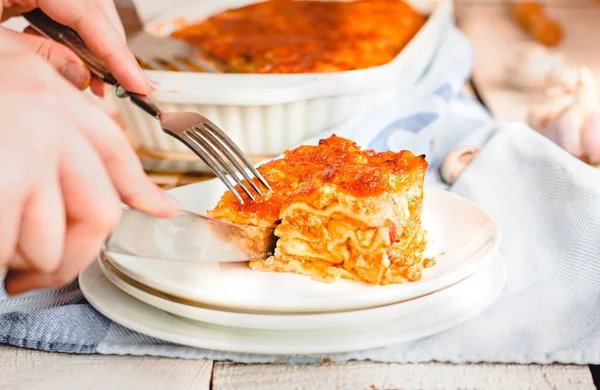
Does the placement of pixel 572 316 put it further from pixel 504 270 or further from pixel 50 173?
pixel 50 173

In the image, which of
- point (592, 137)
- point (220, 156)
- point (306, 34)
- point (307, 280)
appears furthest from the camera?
point (306, 34)

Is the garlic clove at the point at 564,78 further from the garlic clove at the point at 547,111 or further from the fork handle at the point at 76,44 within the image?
the fork handle at the point at 76,44

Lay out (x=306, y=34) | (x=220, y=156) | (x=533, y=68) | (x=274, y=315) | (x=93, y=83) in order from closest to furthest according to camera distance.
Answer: (x=274, y=315), (x=220, y=156), (x=93, y=83), (x=306, y=34), (x=533, y=68)

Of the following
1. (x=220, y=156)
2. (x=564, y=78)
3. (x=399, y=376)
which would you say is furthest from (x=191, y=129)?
(x=564, y=78)

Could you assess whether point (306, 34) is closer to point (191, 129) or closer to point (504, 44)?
point (191, 129)

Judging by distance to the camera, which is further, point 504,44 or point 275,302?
point 504,44

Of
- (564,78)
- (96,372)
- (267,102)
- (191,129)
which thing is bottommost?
(564,78)

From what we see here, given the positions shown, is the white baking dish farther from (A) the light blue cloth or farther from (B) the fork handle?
(B) the fork handle

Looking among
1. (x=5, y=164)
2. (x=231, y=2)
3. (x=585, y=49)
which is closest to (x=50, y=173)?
(x=5, y=164)
